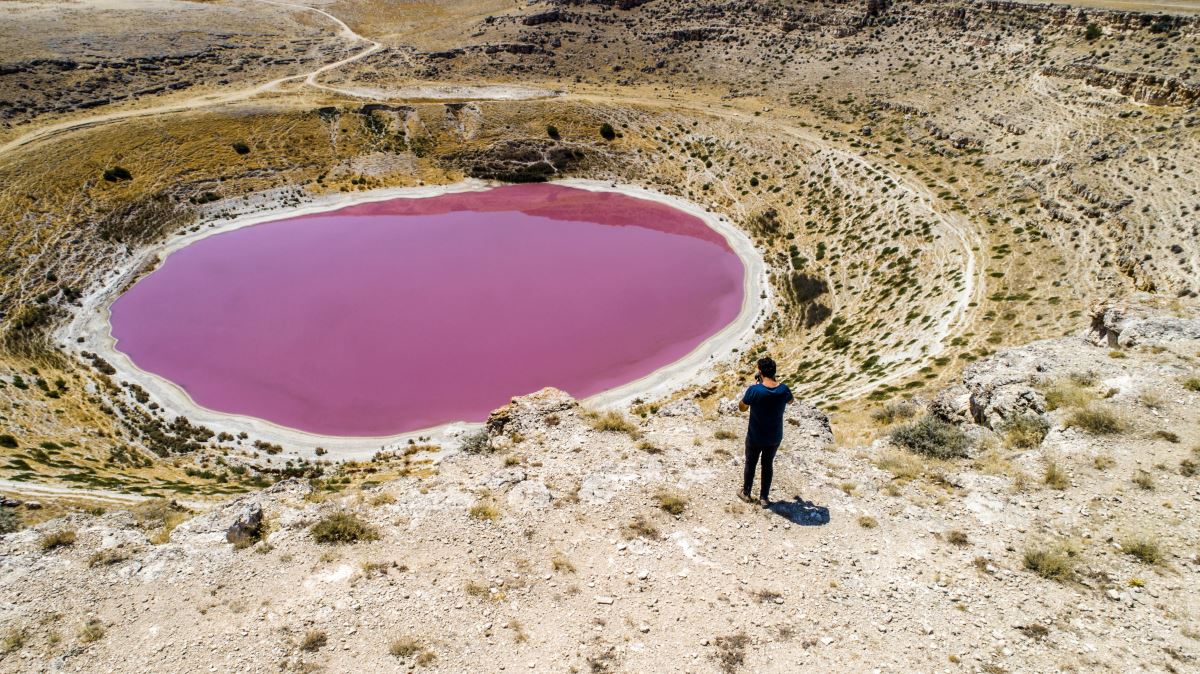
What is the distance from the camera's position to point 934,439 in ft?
47.3

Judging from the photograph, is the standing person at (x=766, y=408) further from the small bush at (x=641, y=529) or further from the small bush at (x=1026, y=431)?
the small bush at (x=1026, y=431)

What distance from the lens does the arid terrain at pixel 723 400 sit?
31.2 feet

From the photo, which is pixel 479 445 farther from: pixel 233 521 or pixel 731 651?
pixel 731 651

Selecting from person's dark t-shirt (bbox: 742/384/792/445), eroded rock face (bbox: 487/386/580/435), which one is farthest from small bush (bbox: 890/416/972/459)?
eroded rock face (bbox: 487/386/580/435)

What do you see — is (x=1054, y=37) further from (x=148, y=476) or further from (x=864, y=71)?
(x=148, y=476)

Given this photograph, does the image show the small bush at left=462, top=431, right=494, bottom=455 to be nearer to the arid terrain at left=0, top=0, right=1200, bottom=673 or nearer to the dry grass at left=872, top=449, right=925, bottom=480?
the arid terrain at left=0, top=0, right=1200, bottom=673

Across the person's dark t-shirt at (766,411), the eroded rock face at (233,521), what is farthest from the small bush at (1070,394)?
the eroded rock face at (233,521)

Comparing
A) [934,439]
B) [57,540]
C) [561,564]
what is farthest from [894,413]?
[57,540]

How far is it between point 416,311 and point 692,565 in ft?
107

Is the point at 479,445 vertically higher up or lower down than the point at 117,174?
lower down

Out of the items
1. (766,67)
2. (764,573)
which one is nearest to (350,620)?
(764,573)

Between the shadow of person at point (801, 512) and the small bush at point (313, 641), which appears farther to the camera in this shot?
the shadow of person at point (801, 512)

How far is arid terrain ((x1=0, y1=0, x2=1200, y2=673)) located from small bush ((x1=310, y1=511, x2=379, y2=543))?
6 centimetres

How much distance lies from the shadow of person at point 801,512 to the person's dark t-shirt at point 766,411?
200cm
